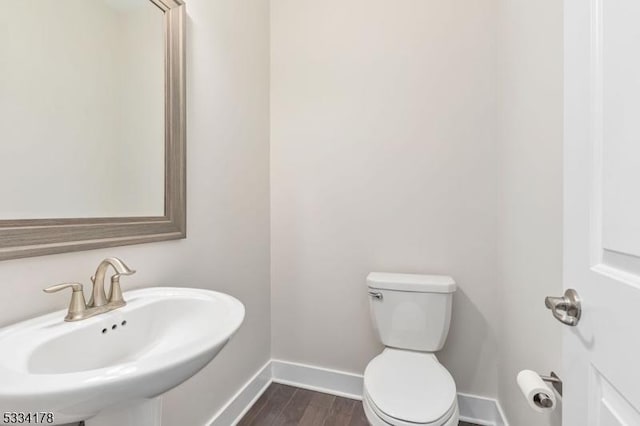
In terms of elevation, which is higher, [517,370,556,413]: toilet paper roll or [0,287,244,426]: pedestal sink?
[0,287,244,426]: pedestal sink

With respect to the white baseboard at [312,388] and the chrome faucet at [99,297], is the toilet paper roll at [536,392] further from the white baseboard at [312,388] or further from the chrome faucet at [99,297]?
the chrome faucet at [99,297]

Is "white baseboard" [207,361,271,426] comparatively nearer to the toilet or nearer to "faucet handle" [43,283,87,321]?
the toilet

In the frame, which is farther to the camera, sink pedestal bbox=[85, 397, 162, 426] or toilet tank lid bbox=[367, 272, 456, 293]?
toilet tank lid bbox=[367, 272, 456, 293]

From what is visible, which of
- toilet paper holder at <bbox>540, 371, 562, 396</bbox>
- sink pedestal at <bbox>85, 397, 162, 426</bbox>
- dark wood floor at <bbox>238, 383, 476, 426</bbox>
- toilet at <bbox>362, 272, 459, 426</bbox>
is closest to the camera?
sink pedestal at <bbox>85, 397, 162, 426</bbox>

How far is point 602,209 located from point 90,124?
1261mm

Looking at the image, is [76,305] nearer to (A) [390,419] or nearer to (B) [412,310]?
(A) [390,419]

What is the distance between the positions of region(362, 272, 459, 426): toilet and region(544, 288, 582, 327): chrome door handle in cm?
61

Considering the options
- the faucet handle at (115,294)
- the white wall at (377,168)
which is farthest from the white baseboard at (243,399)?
the faucet handle at (115,294)

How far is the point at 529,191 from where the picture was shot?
3.30 ft

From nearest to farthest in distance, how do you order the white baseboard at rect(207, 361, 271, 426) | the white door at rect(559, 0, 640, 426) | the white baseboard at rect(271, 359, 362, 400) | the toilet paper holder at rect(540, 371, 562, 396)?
the white door at rect(559, 0, 640, 426) < the toilet paper holder at rect(540, 371, 562, 396) < the white baseboard at rect(207, 361, 271, 426) < the white baseboard at rect(271, 359, 362, 400)

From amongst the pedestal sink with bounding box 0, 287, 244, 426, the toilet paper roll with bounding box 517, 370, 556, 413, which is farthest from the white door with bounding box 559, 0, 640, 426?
the pedestal sink with bounding box 0, 287, 244, 426

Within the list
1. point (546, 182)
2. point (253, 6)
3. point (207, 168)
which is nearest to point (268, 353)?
point (207, 168)

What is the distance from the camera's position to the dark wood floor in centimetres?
140

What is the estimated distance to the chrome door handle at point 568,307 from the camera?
52 cm
